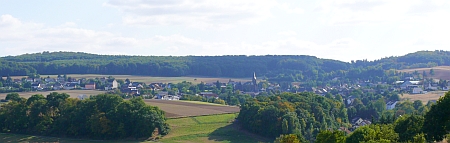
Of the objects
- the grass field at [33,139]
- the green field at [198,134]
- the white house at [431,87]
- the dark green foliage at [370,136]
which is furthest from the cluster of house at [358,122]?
the white house at [431,87]

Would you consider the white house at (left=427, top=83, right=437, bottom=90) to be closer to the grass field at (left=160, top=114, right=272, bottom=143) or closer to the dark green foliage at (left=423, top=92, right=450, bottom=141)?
the grass field at (left=160, top=114, right=272, bottom=143)

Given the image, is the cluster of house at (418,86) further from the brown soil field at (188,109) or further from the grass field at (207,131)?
the grass field at (207,131)

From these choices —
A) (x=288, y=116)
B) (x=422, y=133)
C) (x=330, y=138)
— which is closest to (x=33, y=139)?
(x=288, y=116)

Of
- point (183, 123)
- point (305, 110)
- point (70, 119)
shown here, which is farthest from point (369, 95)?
point (70, 119)

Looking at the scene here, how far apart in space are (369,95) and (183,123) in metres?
75.8

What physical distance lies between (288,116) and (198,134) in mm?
12177

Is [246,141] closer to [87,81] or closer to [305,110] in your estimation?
[305,110]

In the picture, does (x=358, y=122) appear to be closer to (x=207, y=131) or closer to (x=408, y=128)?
(x=207, y=131)

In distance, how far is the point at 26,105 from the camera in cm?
8819

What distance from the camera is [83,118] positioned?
84125 mm

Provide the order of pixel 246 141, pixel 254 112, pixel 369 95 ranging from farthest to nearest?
1. pixel 369 95
2. pixel 254 112
3. pixel 246 141

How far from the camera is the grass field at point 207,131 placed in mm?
78812

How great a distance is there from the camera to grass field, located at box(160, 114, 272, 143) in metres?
78.8

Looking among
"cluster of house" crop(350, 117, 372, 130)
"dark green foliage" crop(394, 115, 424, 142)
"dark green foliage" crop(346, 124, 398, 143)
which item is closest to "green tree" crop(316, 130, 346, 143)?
"dark green foliage" crop(346, 124, 398, 143)
